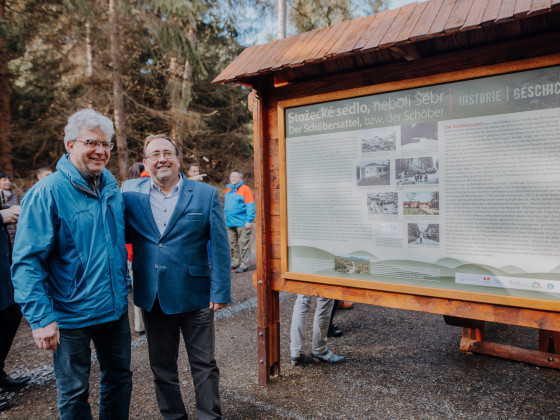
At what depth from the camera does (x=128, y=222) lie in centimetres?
261

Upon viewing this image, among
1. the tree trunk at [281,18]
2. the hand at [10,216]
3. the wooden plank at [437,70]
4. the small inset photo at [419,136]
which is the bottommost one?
the hand at [10,216]

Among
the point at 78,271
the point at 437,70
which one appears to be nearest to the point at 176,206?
the point at 78,271

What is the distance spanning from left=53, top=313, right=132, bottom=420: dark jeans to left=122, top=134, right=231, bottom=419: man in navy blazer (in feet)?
0.80

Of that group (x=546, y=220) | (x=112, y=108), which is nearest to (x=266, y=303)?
(x=546, y=220)

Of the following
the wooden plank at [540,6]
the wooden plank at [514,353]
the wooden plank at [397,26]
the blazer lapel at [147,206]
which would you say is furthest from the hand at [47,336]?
the wooden plank at [514,353]

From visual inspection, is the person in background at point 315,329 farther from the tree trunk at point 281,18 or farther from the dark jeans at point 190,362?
the tree trunk at point 281,18

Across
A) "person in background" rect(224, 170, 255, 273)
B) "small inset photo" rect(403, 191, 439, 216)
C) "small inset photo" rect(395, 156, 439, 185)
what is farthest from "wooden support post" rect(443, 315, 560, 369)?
"person in background" rect(224, 170, 255, 273)

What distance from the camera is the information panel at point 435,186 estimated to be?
2236 millimetres

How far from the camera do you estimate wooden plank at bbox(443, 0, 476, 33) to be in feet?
7.04

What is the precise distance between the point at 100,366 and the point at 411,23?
2875mm

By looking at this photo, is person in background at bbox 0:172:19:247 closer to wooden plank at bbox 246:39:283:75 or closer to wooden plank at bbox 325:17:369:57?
wooden plank at bbox 246:39:283:75

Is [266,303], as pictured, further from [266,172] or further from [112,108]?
[112,108]

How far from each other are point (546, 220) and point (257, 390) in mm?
2460

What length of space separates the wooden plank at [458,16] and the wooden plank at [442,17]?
17 mm
